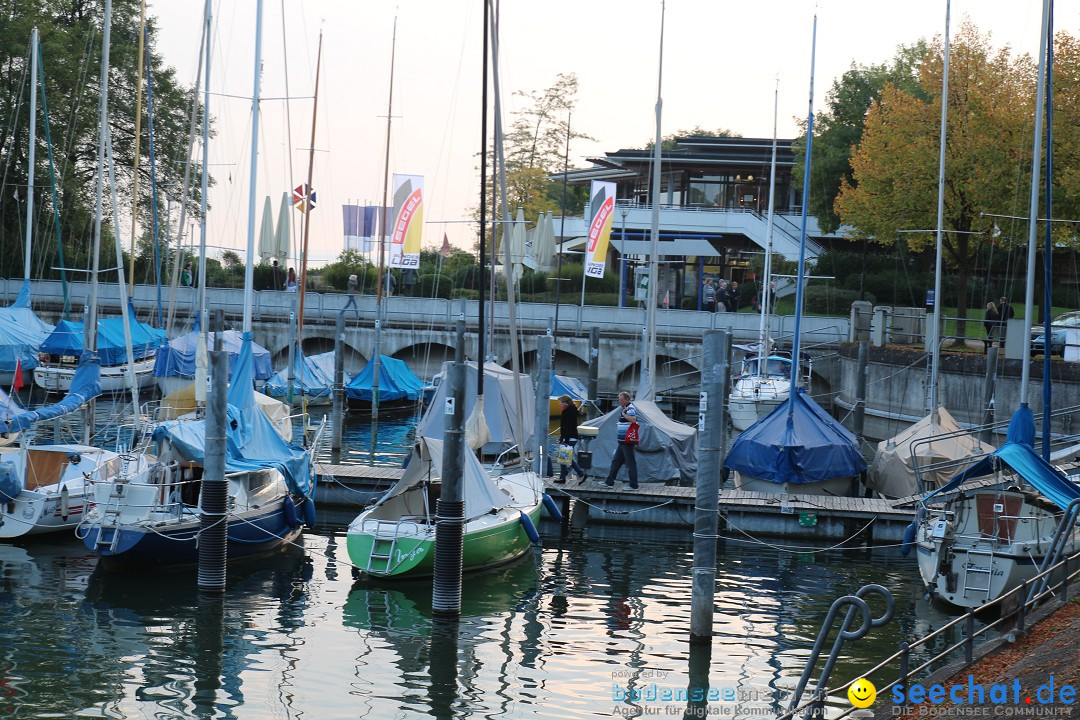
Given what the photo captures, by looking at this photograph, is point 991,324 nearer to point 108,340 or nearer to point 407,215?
point 407,215

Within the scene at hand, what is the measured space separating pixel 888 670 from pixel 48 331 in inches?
1441

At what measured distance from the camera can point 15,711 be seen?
508 inches

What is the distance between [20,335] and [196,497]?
990 inches

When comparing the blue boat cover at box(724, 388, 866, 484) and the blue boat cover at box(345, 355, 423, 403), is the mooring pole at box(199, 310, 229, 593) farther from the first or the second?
the blue boat cover at box(345, 355, 423, 403)

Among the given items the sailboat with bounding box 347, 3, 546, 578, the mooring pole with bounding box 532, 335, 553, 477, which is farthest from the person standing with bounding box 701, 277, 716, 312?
the sailboat with bounding box 347, 3, 546, 578

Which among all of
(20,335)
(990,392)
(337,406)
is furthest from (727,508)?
(20,335)

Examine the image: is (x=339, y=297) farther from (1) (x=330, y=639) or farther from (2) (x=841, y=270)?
(1) (x=330, y=639)

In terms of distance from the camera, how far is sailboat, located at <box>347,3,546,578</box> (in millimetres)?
18969

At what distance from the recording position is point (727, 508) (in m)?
23.6

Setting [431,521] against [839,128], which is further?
[839,128]

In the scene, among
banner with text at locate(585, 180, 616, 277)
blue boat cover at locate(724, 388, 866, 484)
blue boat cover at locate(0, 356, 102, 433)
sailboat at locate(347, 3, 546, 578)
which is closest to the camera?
sailboat at locate(347, 3, 546, 578)

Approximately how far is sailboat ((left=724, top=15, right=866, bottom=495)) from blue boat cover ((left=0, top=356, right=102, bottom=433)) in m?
13.2

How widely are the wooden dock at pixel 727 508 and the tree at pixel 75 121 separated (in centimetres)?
2890

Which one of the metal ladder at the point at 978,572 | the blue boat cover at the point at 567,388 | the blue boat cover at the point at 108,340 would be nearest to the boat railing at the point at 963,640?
the metal ladder at the point at 978,572
